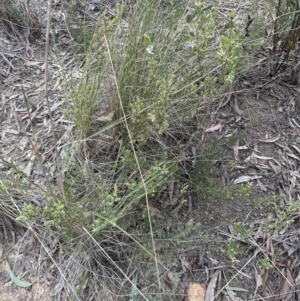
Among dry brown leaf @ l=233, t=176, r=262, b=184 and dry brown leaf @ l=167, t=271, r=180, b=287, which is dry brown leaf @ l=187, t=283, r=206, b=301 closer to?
dry brown leaf @ l=167, t=271, r=180, b=287

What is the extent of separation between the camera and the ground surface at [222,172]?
4.92 feet

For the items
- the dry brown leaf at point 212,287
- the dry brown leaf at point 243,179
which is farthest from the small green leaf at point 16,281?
the dry brown leaf at point 243,179

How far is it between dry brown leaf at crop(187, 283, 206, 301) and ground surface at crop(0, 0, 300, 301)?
0.05 feet

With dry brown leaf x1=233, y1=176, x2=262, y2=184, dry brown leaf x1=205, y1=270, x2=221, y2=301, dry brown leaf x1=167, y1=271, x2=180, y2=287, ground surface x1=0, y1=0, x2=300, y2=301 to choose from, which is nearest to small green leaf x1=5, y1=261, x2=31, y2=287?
ground surface x1=0, y1=0, x2=300, y2=301

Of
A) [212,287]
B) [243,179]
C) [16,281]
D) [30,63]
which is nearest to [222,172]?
[243,179]

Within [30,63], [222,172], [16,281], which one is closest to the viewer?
[16,281]

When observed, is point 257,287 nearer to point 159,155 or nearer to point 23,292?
point 159,155

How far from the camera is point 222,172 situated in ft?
5.70

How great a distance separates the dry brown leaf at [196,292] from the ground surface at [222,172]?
2 centimetres

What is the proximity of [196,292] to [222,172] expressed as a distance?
19.6 inches

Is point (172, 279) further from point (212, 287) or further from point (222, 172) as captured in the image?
point (222, 172)

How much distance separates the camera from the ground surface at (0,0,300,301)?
4.92 ft

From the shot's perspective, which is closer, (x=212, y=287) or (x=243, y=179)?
(x=212, y=287)

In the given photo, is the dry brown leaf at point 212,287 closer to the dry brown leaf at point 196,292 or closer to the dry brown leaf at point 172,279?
the dry brown leaf at point 196,292
